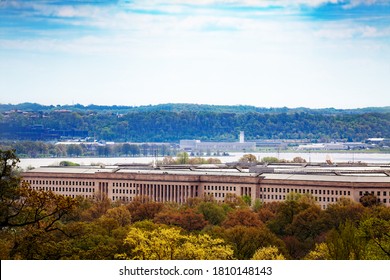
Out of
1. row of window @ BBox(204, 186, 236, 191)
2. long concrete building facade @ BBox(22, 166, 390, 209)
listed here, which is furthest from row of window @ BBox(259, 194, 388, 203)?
row of window @ BBox(204, 186, 236, 191)

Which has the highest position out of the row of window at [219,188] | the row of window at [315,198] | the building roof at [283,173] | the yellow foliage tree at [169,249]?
the yellow foliage tree at [169,249]

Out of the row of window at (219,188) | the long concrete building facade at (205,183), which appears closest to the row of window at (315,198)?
the long concrete building facade at (205,183)

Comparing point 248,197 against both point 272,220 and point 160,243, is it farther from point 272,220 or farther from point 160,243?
point 160,243

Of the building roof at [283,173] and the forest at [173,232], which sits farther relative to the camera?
the building roof at [283,173]

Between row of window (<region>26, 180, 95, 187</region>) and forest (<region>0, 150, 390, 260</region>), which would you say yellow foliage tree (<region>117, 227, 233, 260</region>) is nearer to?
forest (<region>0, 150, 390, 260</region>)

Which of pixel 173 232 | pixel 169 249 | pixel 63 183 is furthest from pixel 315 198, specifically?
pixel 169 249

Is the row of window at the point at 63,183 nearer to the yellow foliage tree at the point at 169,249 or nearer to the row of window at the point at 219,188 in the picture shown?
the row of window at the point at 219,188

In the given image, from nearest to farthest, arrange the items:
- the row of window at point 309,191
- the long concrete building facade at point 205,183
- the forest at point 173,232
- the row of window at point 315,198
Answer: the forest at point 173,232, the row of window at point 315,198, the row of window at point 309,191, the long concrete building facade at point 205,183
